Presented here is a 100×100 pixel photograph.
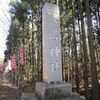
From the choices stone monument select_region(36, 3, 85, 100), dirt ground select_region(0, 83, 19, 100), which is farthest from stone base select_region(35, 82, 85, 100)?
dirt ground select_region(0, 83, 19, 100)

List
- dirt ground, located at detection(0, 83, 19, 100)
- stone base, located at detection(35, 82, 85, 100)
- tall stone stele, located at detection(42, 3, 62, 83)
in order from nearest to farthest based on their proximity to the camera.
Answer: stone base, located at detection(35, 82, 85, 100) → tall stone stele, located at detection(42, 3, 62, 83) → dirt ground, located at detection(0, 83, 19, 100)

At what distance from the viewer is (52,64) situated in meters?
6.57

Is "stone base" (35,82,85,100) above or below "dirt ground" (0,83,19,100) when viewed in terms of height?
above

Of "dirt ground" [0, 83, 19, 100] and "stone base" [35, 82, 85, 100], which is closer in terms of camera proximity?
"stone base" [35, 82, 85, 100]

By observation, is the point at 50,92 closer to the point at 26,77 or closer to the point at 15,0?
the point at 15,0

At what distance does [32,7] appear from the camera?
23.1 m

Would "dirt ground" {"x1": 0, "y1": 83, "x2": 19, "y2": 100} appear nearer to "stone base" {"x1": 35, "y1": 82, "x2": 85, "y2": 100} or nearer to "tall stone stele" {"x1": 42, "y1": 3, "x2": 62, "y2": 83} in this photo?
"tall stone stele" {"x1": 42, "y1": 3, "x2": 62, "y2": 83}

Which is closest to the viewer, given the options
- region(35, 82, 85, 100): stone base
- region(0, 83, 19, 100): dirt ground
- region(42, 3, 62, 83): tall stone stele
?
region(35, 82, 85, 100): stone base

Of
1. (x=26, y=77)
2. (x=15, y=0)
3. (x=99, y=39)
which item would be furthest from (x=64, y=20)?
(x=26, y=77)

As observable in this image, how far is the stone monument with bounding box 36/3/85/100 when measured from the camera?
611cm

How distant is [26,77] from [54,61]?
29.4m

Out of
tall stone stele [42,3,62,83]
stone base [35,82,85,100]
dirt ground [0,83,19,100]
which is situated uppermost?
tall stone stele [42,3,62,83]

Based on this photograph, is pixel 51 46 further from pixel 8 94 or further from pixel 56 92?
pixel 8 94

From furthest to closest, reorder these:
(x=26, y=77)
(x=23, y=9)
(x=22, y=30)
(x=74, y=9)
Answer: (x=26, y=77), (x=22, y=30), (x=23, y=9), (x=74, y=9)
